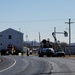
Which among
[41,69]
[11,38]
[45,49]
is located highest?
[11,38]

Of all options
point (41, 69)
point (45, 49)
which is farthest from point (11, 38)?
point (41, 69)

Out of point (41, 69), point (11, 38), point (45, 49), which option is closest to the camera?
point (41, 69)

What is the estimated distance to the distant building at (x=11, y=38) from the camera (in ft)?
389

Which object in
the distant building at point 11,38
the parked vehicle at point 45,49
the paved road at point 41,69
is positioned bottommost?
the paved road at point 41,69

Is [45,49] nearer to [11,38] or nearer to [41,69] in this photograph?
[41,69]

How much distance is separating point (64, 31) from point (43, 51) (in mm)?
27106

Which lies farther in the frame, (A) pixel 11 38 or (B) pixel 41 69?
(A) pixel 11 38

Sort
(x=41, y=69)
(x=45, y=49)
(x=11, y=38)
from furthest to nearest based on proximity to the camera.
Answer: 1. (x=11, y=38)
2. (x=45, y=49)
3. (x=41, y=69)

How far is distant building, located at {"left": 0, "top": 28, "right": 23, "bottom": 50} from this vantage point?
4663 inches

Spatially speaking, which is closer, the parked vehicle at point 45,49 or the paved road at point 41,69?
the paved road at point 41,69

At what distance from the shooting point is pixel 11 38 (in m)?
119

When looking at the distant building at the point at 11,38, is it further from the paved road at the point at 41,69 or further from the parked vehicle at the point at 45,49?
the paved road at the point at 41,69

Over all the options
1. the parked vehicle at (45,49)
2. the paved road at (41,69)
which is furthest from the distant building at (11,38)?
the paved road at (41,69)

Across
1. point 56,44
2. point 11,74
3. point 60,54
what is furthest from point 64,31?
point 11,74
